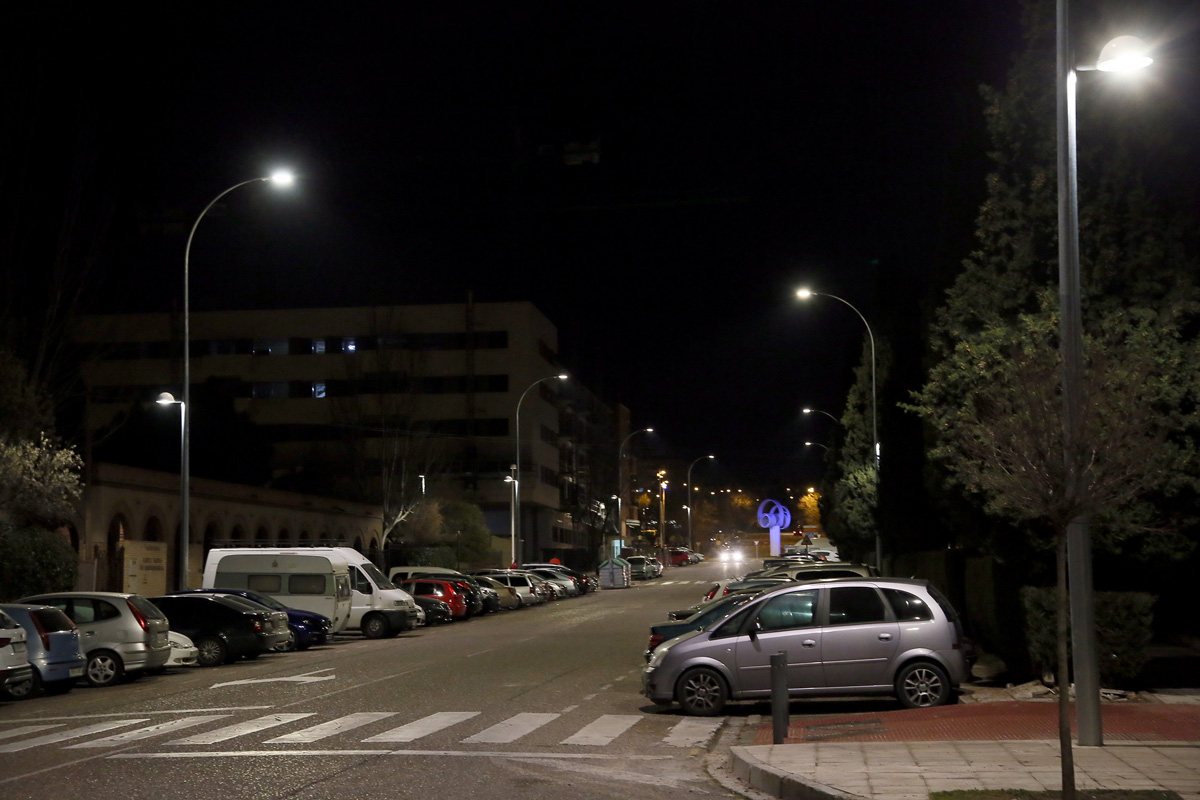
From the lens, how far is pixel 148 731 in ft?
49.4

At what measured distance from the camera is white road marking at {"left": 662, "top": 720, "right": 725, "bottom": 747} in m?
14.1

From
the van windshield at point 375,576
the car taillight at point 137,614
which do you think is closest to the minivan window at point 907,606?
the car taillight at point 137,614

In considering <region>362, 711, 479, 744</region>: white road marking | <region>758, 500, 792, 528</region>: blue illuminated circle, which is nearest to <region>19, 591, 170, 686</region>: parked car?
<region>362, 711, 479, 744</region>: white road marking

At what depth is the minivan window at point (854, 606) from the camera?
53.0 ft

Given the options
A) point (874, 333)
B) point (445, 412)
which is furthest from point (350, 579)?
point (445, 412)

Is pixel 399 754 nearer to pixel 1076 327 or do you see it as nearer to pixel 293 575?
pixel 1076 327

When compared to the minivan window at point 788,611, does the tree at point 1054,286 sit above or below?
above

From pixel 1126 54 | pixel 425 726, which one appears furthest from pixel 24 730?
pixel 1126 54

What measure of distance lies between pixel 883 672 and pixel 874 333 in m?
25.3

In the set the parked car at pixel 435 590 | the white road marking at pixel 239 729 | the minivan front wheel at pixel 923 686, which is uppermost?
the parked car at pixel 435 590

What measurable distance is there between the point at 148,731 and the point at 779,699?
7.39m

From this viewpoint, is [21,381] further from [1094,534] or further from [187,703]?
[1094,534]

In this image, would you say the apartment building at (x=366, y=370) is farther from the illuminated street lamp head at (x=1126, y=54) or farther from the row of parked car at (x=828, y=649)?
the illuminated street lamp head at (x=1126, y=54)

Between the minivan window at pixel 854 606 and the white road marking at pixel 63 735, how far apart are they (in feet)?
29.0
